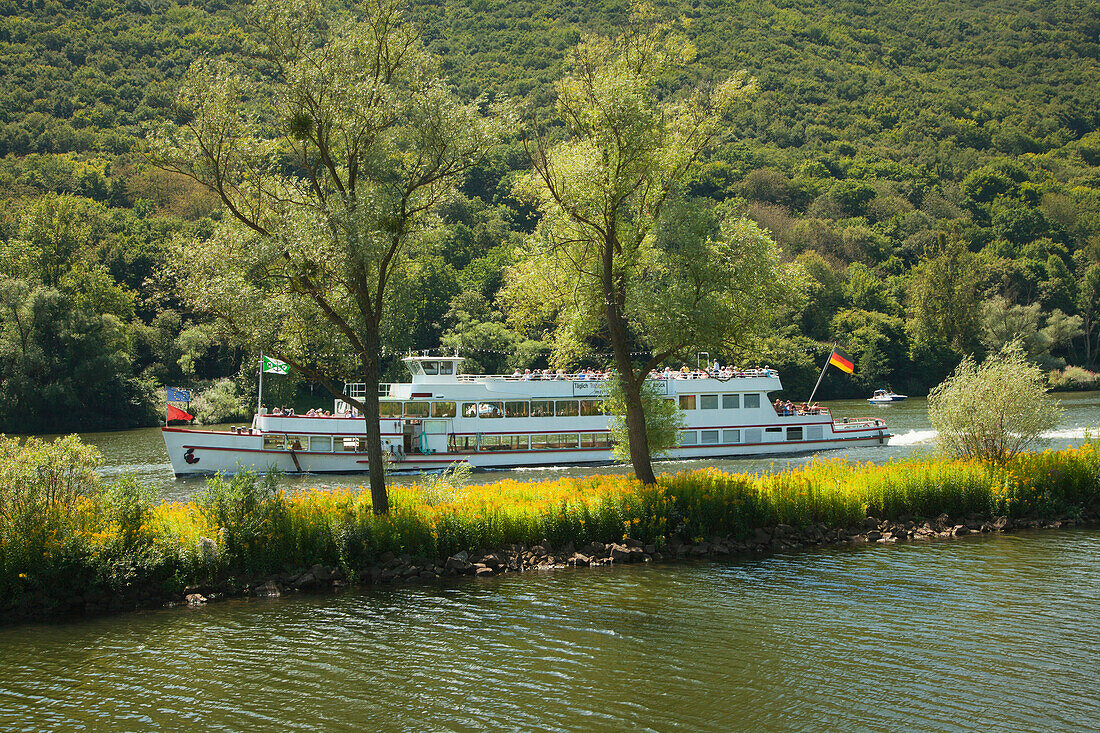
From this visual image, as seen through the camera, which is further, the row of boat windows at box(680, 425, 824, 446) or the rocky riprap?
the row of boat windows at box(680, 425, 824, 446)

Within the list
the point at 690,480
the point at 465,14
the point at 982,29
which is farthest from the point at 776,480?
the point at 982,29

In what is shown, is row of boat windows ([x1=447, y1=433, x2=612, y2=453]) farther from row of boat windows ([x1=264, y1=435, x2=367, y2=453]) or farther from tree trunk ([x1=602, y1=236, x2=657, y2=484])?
tree trunk ([x1=602, y1=236, x2=657, y2=484])

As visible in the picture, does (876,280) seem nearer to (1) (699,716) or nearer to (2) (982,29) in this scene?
(1) (699,716)

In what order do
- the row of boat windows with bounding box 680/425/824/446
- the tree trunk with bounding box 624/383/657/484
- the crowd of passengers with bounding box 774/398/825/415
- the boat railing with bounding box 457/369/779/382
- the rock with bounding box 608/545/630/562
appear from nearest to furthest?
1. the rock with bounding box 608/545/630/562
2. the tree trunk with bounding box 624/383/657/484
3. the boat railing with bounding box 457/369/779/382
4. the row of boat windows with bounding box 680/425/824/446
5. the crowd of passengers with bounding box 774/398/825/415

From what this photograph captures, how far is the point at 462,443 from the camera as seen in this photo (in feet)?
142

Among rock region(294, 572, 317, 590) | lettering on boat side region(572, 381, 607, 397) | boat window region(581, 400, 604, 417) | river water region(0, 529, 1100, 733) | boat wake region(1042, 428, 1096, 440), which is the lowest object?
river water region(0, 529, 1100, 733)

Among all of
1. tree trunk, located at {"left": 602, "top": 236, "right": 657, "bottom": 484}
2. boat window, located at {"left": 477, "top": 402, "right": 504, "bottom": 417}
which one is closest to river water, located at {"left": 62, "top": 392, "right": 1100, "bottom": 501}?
boat window, located at {"left": 477, "top": 402, "right": 504, "bottom": 417}

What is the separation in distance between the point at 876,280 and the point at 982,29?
11926 centimetres

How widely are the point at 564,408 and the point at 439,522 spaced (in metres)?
24.0

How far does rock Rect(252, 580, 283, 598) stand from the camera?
18.6 metres

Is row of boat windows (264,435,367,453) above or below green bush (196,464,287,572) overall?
above

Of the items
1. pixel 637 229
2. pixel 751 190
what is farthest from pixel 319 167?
pixel 751 190

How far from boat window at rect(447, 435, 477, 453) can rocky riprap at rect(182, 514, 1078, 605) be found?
21995 millimetres

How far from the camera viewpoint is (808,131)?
6043 inches
